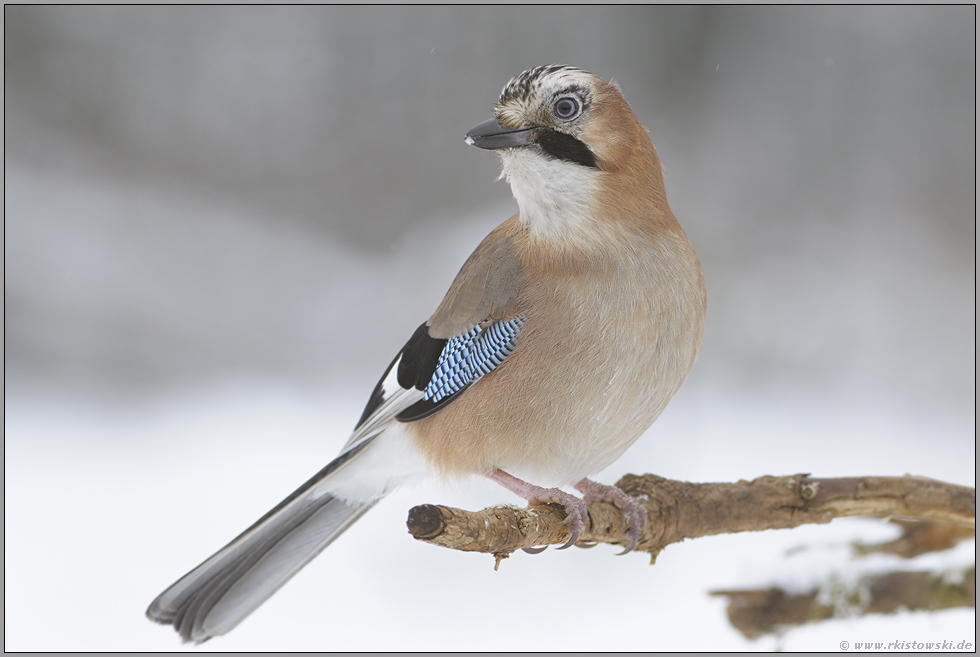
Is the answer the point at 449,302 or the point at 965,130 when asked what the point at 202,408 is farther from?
the point at 965,130

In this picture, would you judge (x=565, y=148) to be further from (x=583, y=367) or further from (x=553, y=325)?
(x=583, y=367)

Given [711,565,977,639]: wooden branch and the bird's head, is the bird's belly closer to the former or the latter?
the bird's head

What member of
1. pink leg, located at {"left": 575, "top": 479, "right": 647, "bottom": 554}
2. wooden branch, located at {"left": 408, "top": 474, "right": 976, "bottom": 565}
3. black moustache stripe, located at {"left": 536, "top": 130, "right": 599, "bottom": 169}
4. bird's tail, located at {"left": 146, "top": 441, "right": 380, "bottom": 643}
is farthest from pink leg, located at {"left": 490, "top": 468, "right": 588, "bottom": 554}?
black moustache stripe, located at {"left": 536, "top": 130, "right": 599, "bottom": 169}

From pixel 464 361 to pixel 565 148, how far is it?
68 cm

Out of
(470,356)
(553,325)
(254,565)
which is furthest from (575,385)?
(254,565)

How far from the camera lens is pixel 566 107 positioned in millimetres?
2162

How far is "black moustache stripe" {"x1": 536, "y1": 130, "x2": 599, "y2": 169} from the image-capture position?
7.08ft

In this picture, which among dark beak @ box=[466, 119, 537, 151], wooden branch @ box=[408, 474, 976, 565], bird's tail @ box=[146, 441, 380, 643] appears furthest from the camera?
wooden branch @ box=[408, 474, 976, 565]

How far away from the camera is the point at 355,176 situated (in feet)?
16.6

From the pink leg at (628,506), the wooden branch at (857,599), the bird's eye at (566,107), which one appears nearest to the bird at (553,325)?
the bird's eye at (566,107)

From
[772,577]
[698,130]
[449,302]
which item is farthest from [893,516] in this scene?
[698,130]

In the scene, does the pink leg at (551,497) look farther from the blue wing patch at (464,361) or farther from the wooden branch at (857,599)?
the wooden branch at (857,599)

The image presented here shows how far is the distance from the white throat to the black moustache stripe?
0.02 m

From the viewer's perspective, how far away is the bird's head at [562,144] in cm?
214
